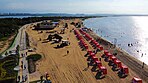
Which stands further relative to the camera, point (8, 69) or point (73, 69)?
point (73, 69)

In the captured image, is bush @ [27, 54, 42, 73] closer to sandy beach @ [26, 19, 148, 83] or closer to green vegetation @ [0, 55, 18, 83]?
sandy beach @ [26, 19, 148, 83]

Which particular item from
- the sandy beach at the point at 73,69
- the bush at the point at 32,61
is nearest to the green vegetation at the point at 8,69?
the bush at the point at 32,61

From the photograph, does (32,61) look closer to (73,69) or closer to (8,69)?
(8,69)

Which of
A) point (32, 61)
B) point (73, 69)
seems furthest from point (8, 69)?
point (73, 69)

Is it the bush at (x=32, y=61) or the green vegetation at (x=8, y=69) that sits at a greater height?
the bush at (x=32, y=61)

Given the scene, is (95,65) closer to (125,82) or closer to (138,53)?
(125,82)

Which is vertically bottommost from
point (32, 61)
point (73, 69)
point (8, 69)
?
point (73, 69)

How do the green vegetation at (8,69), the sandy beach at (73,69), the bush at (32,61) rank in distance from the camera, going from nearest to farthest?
1. the green vegetation at (8,69)
2. the sandy beach at (73,69)
3. the bush at (32,61)

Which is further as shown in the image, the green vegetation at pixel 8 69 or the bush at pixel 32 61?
the bush at pixel 32 61

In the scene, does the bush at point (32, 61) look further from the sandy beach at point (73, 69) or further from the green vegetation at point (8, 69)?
the green vegetation at point (8, 69)

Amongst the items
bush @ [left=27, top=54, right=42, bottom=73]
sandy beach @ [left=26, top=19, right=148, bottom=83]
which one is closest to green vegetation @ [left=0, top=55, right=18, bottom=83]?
bush @ [left=27, top=54, right=42, bottom=73]

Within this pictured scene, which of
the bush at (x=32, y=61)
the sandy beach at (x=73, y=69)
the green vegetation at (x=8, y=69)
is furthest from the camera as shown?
the bush at (x=32, y=61)
